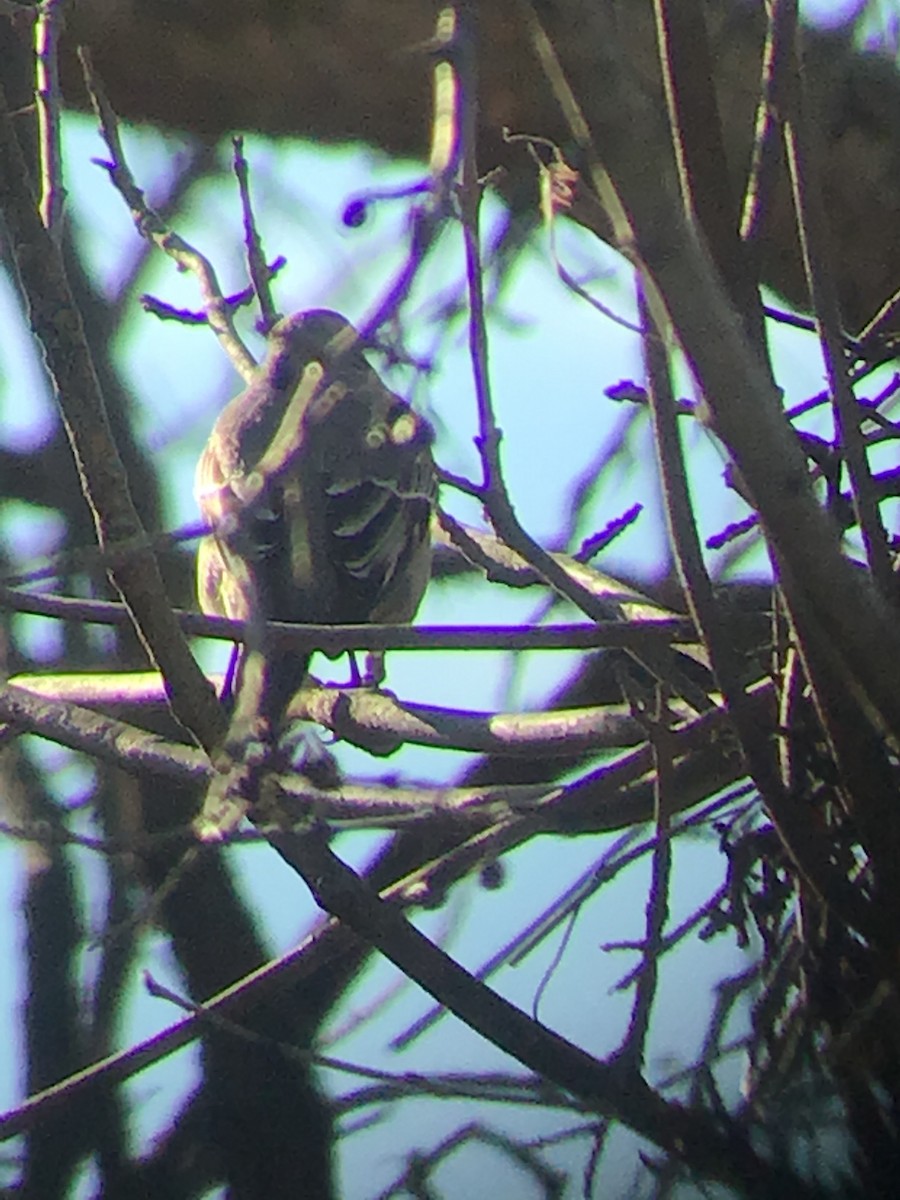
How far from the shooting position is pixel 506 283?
1699 mm

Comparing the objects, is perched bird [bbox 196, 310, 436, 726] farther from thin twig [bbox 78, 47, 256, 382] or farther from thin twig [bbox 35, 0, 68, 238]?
thin twig [bbox 35, 0, 68, 238]

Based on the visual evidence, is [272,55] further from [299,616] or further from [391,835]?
[391,835]

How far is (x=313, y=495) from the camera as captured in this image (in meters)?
1.46

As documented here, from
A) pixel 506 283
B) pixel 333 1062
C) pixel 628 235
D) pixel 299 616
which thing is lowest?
pixel 333 1062

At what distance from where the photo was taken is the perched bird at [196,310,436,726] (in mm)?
1226

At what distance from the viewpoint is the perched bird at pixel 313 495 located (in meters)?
1.23

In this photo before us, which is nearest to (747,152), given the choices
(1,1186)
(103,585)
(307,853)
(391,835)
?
(103,585)

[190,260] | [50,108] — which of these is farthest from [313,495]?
[190,260]

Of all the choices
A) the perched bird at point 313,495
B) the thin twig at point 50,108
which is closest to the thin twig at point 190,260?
the perched bird at point 313,495

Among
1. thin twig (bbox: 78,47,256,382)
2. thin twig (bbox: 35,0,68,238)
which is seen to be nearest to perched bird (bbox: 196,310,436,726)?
thin twig (bbox: 78,47,256,382)

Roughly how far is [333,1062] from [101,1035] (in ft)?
1.72

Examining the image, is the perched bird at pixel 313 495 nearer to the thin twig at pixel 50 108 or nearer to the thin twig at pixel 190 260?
the thin twig at pixel 190 260

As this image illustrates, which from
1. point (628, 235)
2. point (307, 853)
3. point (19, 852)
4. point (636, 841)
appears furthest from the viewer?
point (19, 852)

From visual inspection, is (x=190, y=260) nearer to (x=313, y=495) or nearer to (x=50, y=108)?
(x=50, y=108)
